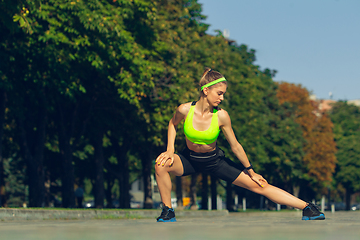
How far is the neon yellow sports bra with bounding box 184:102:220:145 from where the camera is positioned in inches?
264

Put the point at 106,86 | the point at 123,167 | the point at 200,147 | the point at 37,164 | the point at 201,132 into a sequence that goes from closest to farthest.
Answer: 1. the point at 201,132
2. the point at 200,147
3. the point at 37,164
4. the point at 106,86
5. the point at 123,167

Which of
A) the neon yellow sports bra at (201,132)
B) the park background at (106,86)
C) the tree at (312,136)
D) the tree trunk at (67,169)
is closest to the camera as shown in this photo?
the neon yellow sports bra at (201,132)

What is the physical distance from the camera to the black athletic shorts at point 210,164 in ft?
22.5

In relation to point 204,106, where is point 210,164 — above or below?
below

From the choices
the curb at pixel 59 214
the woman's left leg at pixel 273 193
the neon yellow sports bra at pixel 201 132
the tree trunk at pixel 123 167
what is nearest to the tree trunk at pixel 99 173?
the tree trunk at pixel 123 167

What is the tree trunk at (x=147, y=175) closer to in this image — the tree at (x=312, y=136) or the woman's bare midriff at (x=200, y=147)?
the tree at (x=312, y=136)

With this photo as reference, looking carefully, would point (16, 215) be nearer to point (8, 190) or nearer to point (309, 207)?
point (309, 207)

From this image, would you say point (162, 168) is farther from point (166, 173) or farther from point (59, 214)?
point (59, 214)

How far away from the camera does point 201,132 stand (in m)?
6.70

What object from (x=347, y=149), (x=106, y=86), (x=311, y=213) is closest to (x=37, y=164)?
(x=106, y=86)

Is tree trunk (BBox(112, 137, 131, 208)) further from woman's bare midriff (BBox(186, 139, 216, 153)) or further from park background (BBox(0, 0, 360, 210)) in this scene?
woman's bare midriff (BBox(186, 139, 216, 153))

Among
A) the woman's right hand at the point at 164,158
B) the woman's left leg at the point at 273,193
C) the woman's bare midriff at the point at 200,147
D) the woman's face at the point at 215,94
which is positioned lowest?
the woman's left leg at the point at 273,193

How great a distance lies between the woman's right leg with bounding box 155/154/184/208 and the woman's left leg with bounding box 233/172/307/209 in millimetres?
748

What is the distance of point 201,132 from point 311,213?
1634 mm
